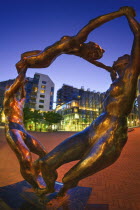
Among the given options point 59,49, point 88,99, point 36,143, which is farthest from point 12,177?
point 88,99

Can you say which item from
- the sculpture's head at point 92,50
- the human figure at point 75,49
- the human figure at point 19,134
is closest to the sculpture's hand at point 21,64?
the human figure at point 75,49

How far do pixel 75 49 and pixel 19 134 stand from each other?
1771 millimetres

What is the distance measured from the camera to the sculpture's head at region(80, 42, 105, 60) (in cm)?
231

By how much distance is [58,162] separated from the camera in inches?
70.0

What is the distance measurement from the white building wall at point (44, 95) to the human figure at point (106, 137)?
195ft

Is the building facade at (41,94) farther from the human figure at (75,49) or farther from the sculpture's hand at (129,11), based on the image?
the sculpture's hand at (129,11)

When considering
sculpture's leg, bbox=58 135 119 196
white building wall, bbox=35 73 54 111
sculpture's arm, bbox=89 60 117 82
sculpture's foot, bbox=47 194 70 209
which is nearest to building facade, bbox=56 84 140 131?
white building wall, bbox=35 73 54 111

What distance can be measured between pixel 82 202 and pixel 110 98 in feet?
5.74

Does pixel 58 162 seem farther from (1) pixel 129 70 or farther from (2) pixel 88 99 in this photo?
(2) pixel 88 99

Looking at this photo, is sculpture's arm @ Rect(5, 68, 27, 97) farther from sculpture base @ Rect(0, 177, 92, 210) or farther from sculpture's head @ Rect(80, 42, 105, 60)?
sculpture base @ Rect(0, 177, 92, 210)

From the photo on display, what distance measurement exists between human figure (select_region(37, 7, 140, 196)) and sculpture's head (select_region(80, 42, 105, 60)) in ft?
1.74

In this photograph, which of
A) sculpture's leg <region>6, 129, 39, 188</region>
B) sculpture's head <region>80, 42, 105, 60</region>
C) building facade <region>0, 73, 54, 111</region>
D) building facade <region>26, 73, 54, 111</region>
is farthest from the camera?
building facade <region>26, 73, 54, 111</region>

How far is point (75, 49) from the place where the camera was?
232 centimetres

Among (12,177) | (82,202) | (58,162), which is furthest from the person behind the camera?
(12,177)
